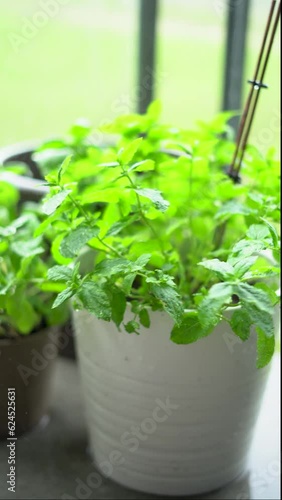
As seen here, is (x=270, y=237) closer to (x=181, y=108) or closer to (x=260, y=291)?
(x=260, y=291)

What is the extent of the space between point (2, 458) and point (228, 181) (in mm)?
451

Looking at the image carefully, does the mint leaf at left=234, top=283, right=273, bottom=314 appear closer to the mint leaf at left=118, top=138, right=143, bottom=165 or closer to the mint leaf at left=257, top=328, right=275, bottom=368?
the mint leaf at left=257, top=328, right=275, bottom=368

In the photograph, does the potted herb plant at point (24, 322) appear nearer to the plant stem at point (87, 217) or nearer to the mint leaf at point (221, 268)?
the plant stem at point (87, 217)

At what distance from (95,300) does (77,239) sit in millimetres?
71

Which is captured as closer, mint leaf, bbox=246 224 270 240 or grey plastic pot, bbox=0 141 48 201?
mint leaf, bbox=246 224 270 240

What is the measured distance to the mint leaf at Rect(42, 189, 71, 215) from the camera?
753mm

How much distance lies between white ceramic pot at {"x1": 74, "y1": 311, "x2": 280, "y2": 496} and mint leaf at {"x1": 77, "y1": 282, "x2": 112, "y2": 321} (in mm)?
109

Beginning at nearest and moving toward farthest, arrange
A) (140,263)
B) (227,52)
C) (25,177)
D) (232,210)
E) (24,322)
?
1. (140,263)
2. (232,210)
3. (24,322)
4. (25,177)
5. (227,52)

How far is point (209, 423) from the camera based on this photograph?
0.96 meters

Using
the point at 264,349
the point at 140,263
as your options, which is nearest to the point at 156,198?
the point at 140,263

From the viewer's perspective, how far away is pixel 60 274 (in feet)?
2.68

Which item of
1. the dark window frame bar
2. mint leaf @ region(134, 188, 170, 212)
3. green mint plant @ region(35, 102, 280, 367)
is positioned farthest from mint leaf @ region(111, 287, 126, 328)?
the dark window frame bar

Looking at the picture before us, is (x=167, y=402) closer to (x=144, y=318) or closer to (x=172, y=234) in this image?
(x=144, y=318)

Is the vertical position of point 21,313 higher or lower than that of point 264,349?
lower
